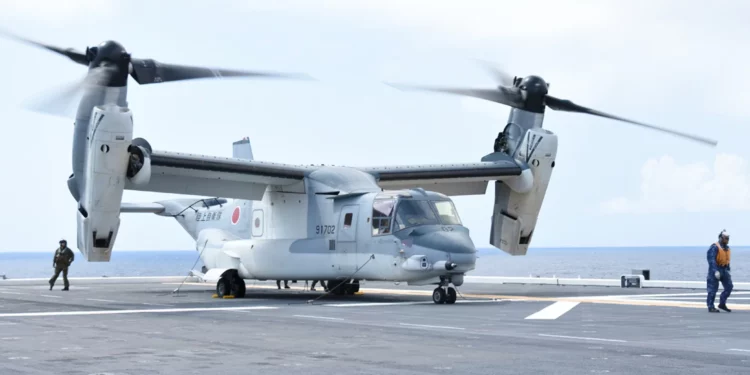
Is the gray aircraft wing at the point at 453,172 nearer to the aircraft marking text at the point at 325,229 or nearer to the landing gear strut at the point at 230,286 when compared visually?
the aircraft marking text at the point at 325,229

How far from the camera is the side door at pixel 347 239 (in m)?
22.6

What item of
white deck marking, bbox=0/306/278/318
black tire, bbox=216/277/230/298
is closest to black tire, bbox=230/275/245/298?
black tire, bbox=216/277/230/298

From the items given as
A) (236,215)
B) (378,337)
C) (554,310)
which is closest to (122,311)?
(378,337)

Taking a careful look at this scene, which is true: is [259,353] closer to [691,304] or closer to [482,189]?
[691,304]

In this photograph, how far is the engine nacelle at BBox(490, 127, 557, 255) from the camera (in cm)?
2612

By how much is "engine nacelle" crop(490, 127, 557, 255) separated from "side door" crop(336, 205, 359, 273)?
610 centimetres

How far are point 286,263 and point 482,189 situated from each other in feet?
25.1

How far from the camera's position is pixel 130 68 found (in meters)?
21.4

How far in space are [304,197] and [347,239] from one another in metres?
2.22

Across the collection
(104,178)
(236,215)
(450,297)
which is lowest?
(450,297)

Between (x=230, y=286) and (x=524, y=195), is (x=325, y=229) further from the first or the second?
(x=524, y=195)

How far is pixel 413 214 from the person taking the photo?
21.6 meters

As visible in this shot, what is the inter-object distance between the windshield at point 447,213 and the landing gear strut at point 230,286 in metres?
6.58

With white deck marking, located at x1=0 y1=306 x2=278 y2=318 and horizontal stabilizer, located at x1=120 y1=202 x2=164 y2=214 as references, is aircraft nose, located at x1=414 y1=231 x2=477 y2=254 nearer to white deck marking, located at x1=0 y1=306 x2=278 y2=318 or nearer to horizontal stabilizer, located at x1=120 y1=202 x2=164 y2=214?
white deck marking, located at x1=0 y1=306 x2=278 y2=318
